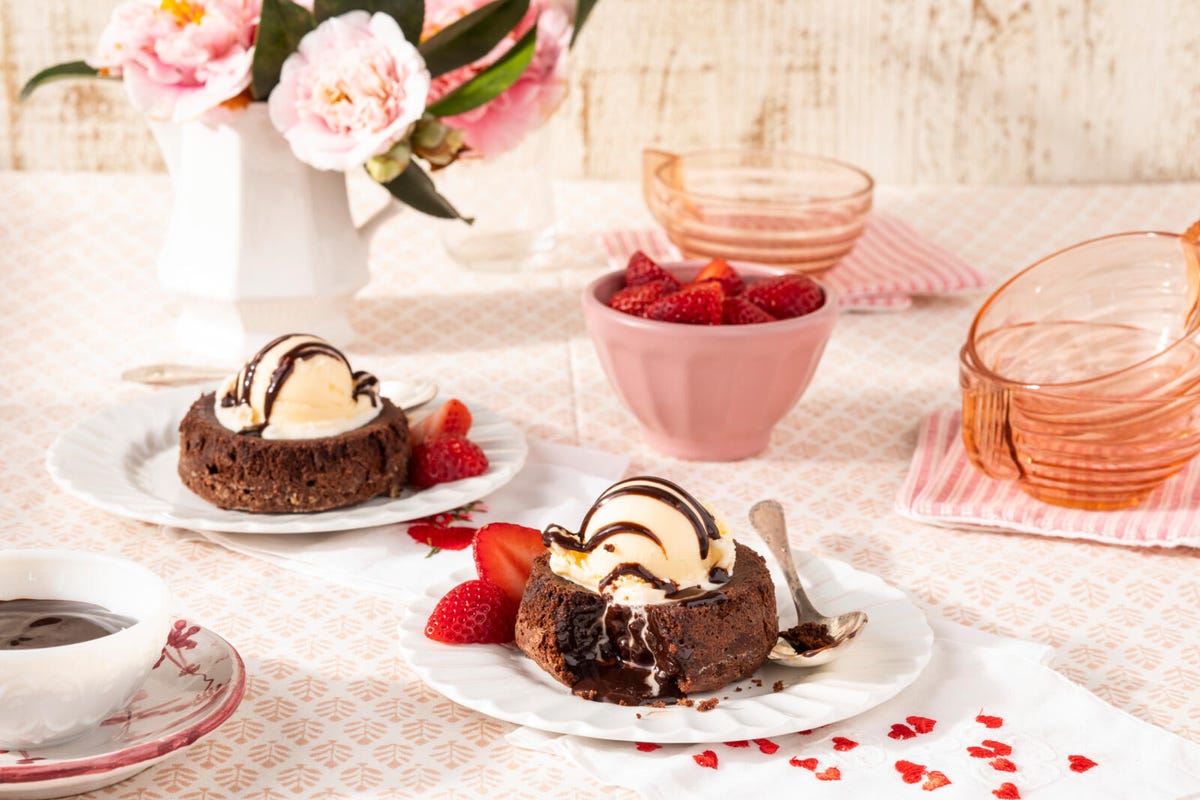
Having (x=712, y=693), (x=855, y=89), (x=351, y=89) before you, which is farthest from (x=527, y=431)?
(x=855, y=89)

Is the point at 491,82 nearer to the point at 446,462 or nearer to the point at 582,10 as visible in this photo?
the point at 582,10

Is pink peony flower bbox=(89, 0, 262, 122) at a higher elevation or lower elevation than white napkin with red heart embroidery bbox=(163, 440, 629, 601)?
higher

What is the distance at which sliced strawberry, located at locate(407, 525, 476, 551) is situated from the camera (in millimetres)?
1251

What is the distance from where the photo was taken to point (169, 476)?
4.47ft

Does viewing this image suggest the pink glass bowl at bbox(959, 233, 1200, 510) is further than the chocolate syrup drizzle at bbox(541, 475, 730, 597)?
Yes

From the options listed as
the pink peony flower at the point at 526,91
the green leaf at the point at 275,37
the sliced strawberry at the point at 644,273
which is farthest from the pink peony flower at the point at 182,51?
the sliced strawberry at the point at 644,273

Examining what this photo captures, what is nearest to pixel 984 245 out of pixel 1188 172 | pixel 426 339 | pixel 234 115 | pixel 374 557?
pixel 1188 172

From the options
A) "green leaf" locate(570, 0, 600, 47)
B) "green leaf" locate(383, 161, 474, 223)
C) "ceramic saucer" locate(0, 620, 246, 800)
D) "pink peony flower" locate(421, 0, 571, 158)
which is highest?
"green leaf" locate(570, 0, 600, 47)

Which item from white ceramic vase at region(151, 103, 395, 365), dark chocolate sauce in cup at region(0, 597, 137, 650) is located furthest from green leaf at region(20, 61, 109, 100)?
dark chocolate sauce in cup at region(0, 597, 137, 650)

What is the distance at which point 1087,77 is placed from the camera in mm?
2553

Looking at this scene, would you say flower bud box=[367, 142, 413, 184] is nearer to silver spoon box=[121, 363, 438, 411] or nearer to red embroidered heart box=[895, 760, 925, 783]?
silver spoon box=[121, 363, 438, 411]

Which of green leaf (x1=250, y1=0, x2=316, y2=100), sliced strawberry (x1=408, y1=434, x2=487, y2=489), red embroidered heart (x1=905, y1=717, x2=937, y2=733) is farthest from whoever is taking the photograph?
green leaf (x1=250, y1=0, x2=316, y2=100)

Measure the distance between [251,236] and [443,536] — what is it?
0.59 meters

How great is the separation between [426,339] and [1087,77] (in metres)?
1.41
